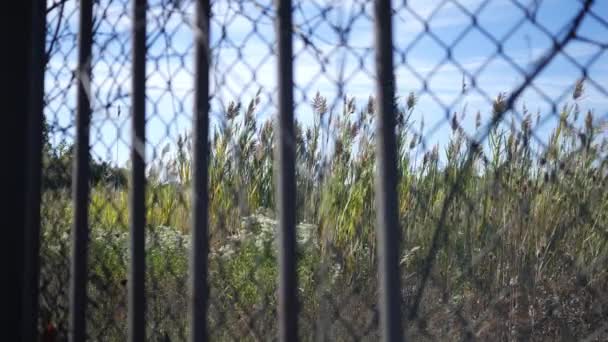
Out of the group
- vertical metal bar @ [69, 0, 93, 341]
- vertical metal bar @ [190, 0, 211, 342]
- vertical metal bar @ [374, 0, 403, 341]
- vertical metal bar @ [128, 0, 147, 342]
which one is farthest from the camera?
vertical metal bar @ [69, 0, 93, 341]

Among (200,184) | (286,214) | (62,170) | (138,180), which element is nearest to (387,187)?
(286,214)

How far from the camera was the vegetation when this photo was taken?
5.07ft

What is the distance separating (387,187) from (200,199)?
0.42 m

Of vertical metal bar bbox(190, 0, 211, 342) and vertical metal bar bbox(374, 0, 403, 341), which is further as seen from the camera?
vertical metal bar bbox(190, 0, 211, 342)

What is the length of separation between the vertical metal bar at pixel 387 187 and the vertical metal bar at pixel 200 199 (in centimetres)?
40

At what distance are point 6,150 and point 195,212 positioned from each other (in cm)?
72

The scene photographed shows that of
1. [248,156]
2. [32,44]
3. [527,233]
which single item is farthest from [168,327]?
[527,233]

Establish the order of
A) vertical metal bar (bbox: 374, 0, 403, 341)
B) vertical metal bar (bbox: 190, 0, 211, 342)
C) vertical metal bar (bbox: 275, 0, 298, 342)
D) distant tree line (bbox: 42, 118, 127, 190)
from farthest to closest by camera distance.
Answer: distant tree line (bbox: 42, 118, 127, 190) < vertical metal bar (bbox: 190, 0, 211, 342) < vertical metal bar (bbox: 275, 0, 298, 342) < vertical metal bar (bbox: 374, 0, 403, 341)

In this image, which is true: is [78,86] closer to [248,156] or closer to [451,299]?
[248,156]

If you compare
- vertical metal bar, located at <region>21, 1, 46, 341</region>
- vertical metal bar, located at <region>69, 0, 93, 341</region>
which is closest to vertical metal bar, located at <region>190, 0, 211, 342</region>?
vertical metal bar, located at <region>69, 0, 93, 341</region>

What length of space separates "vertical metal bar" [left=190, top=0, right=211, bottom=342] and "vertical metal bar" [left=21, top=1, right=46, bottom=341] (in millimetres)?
650

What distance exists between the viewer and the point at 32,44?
1.92 meters

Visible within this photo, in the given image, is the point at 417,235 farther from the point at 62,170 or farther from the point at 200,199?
the point at 62,170

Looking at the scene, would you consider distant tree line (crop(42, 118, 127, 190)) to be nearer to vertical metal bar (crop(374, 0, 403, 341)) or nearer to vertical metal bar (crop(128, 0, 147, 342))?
vertical metal bar (crop(128, 0, 147, 342))
